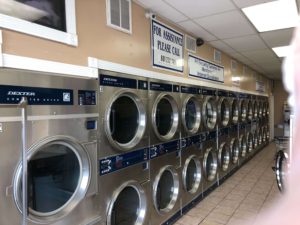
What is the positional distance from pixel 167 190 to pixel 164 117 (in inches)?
41.0

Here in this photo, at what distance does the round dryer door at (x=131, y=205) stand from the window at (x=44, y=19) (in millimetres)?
1545

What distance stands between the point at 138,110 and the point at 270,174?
14.2ft

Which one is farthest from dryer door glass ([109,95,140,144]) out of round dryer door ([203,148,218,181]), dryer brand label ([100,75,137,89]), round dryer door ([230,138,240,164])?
round dryer door ([230,138,240,164])

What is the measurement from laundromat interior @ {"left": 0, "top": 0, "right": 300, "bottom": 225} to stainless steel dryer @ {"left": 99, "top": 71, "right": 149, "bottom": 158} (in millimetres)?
12

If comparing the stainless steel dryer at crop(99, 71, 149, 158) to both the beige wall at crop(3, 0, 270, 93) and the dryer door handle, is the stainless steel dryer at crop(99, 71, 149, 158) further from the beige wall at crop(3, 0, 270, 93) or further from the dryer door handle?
the dryer door handle

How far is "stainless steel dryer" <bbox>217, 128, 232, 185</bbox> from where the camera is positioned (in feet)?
16.1

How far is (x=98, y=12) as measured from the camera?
226 centimetres

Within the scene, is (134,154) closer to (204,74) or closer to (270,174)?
(204,74)

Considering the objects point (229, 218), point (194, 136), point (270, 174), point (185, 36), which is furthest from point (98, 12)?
point (270, 174)

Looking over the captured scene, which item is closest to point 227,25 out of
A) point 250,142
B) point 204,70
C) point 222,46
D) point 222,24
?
point 222,24

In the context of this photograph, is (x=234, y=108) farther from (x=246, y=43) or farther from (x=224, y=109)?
(x=246, y=43)

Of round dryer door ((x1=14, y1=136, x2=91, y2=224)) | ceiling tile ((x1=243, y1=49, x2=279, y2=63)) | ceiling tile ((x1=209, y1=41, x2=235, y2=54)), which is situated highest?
ceiling tile ((x1=209, y1=41, x2=235, y2=54))

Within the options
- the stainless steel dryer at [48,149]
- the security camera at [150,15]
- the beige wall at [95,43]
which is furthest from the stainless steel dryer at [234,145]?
the stainless steel dryer at [48,149]

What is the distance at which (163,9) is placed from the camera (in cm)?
298
